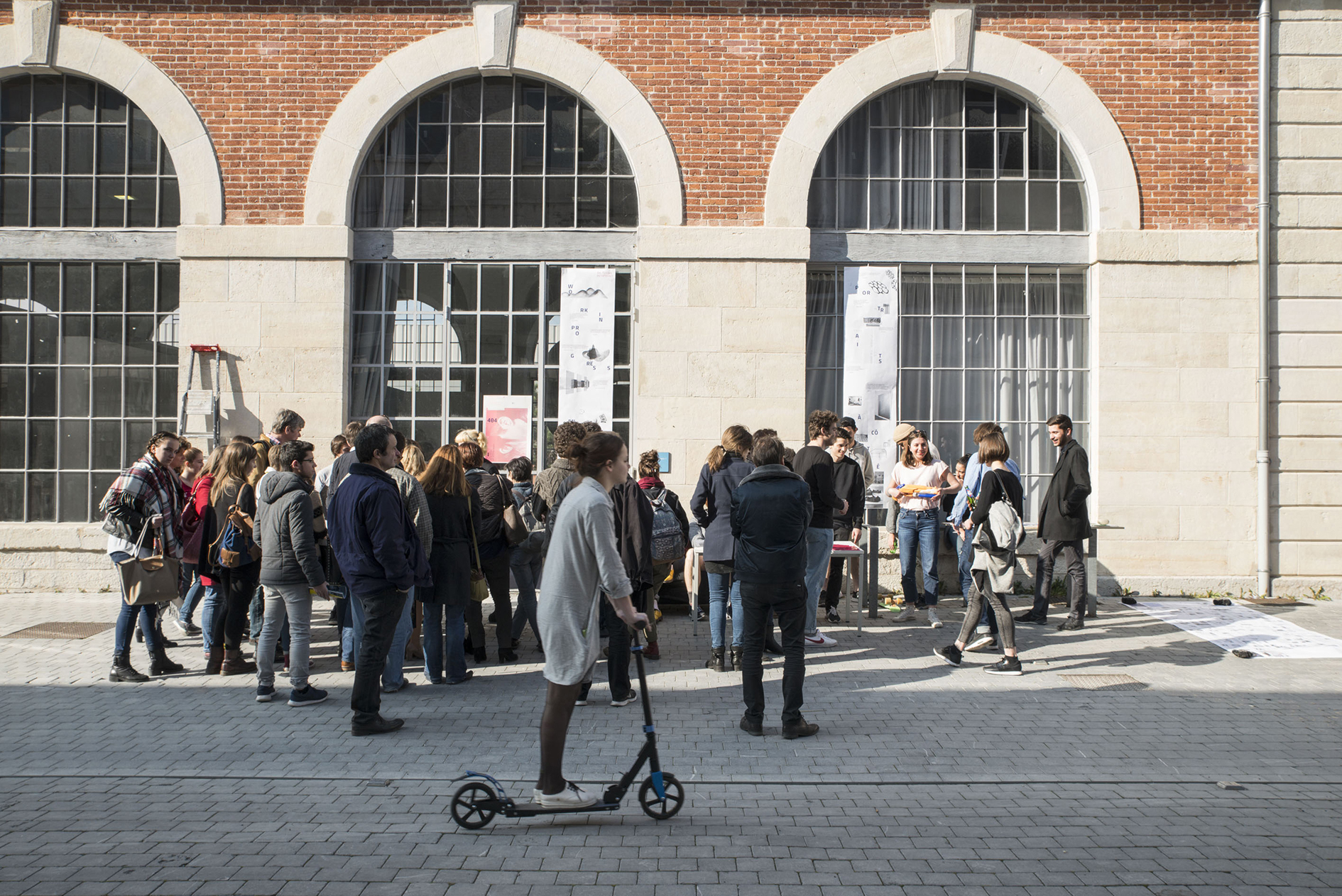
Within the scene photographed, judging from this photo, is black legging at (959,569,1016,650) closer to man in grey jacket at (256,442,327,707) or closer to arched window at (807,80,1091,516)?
arched window at (807,80,1091,516)

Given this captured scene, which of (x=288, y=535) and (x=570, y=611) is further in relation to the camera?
(x=288, y=535)

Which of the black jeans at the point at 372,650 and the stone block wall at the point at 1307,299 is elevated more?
the stone block wall at the point at 1307,299

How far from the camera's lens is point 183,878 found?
3982 millimetres

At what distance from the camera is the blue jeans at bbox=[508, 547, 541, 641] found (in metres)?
7.97

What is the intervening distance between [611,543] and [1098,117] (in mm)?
9317

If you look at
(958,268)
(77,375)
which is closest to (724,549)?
(958,268)

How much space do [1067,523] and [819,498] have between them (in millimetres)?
2990

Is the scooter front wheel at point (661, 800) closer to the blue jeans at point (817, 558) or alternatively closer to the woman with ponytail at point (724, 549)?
the woman with ponytail at point (724, 549)

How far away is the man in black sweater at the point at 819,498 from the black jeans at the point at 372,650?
3.48m

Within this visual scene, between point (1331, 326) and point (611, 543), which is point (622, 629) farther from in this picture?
point (1331, 326)

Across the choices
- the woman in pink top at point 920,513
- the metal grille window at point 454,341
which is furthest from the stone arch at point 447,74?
the woman in pink top at point 920,513

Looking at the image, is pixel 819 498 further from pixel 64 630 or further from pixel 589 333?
pixel 64 630

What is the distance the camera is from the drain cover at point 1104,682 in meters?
7.21

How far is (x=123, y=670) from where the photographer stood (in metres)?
7.25
